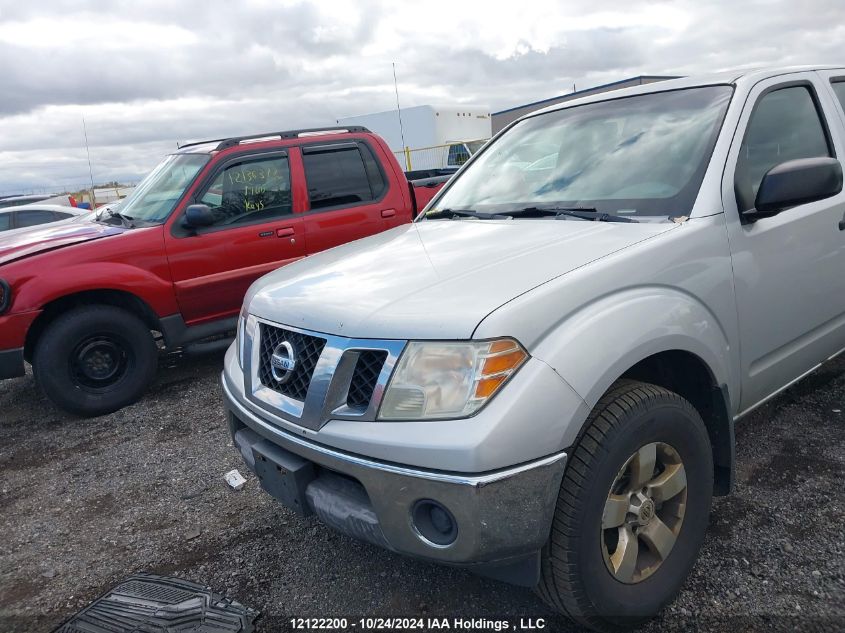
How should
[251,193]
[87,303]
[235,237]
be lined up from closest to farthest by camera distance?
[87,303], [235,237], [251,193]

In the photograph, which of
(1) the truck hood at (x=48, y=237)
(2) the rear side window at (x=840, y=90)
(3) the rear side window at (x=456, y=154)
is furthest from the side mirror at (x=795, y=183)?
(3) the rear side window at (x=456, y=154)

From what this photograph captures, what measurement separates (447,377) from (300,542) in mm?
1502

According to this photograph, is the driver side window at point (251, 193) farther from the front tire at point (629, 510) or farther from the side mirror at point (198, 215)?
the front tire at point (629, 510)

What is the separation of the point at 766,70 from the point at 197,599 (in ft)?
10.7

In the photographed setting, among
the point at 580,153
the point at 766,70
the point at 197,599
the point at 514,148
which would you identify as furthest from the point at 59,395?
the point at 766,70

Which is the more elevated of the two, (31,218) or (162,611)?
(31,218)

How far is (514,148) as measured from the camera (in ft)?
11.0

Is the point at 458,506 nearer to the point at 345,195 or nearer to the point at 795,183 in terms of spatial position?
the point at 795,183

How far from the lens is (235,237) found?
5180 mm

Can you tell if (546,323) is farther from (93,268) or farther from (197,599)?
(93,268)

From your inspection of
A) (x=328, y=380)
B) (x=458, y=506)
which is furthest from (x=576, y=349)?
(x=328, y=380)

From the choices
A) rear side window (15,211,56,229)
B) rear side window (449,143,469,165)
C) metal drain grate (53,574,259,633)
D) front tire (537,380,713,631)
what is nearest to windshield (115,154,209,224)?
metal drain grate (53,574,259,633)

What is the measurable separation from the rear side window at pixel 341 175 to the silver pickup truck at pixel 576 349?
9.26 feet

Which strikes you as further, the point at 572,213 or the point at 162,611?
the point at 572,213
